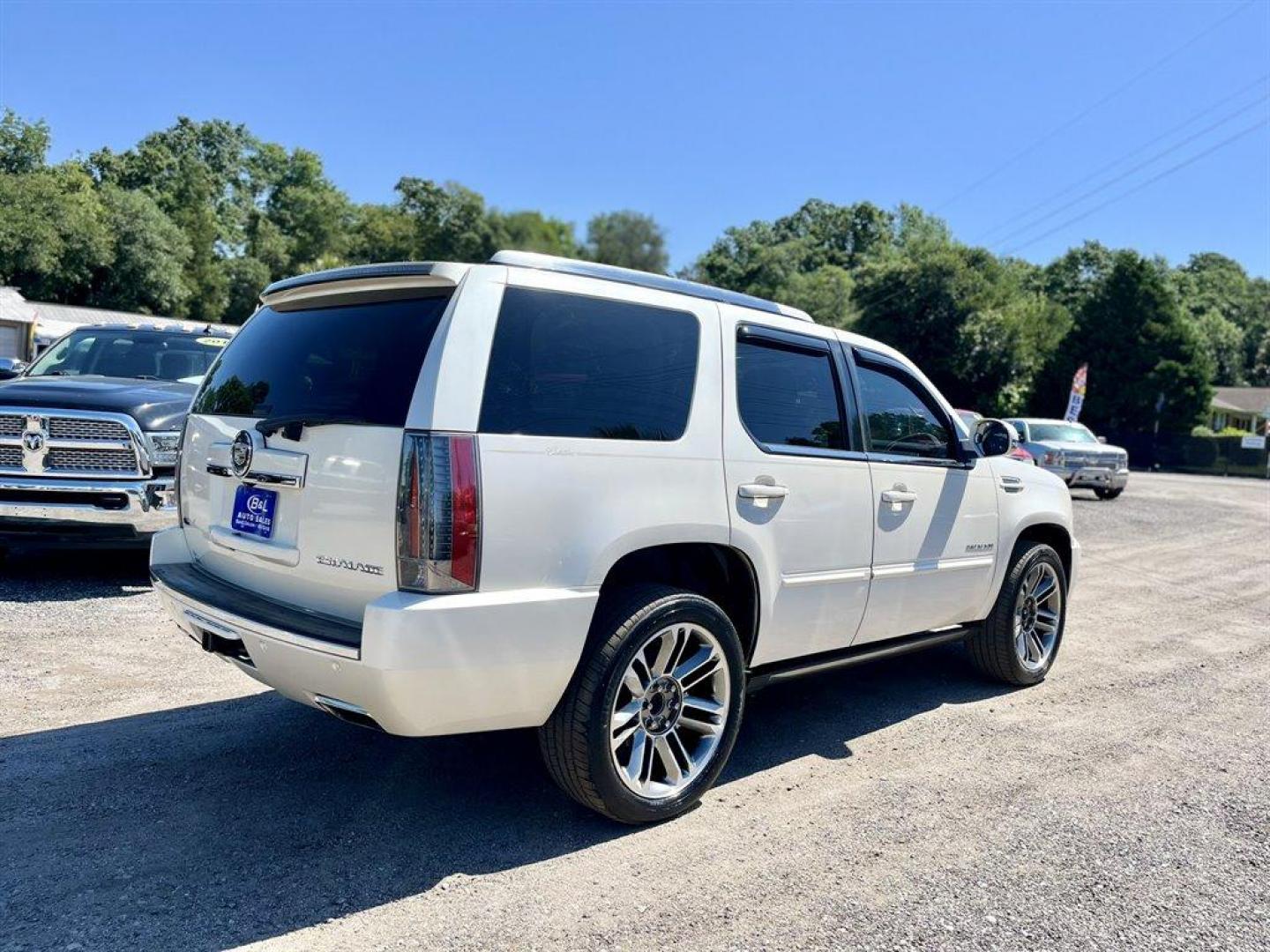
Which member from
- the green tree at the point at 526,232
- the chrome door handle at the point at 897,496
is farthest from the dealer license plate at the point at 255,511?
the green tree at the point at 526,232

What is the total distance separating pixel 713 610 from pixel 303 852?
1.70 m

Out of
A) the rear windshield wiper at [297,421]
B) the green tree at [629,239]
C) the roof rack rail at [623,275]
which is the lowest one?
the rear windshield wiper at [297,421]

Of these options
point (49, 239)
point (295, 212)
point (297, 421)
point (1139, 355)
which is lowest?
point (297, 421)

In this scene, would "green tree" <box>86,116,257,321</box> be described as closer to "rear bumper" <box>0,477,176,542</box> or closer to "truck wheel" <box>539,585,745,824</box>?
"rear bumper" <box>0,477,176,542</box>

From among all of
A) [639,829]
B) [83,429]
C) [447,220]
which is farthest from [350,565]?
[447,220]

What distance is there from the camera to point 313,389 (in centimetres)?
334

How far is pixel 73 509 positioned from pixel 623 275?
4708 millimetres

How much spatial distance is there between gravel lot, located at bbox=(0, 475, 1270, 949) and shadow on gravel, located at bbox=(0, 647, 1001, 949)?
0.01 m

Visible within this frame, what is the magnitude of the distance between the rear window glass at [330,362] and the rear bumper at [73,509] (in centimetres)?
278

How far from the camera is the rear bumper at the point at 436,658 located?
2801 millimetres

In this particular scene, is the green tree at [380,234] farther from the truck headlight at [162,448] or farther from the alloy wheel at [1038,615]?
the alloy wheel at [1038,615]

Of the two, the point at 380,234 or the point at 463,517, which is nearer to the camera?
the point at 463,517

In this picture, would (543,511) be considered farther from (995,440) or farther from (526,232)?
(526,232)

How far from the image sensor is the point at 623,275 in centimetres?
359
